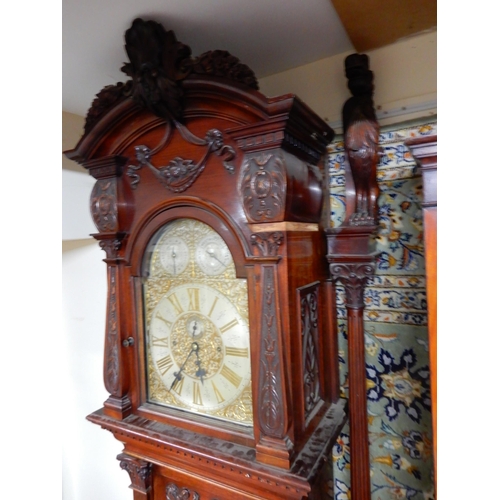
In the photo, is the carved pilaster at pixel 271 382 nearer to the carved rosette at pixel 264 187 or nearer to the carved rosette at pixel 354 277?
the carved rosette at pixel 264 187

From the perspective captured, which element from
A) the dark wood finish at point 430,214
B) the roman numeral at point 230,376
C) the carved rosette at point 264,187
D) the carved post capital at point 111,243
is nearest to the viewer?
the dark wood finish at point 430,214

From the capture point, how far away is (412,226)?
774 mm

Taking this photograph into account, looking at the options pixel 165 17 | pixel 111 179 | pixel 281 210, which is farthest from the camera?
pixel 111 179

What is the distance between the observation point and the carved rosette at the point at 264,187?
59cm

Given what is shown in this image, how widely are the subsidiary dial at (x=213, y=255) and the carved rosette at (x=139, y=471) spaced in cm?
52

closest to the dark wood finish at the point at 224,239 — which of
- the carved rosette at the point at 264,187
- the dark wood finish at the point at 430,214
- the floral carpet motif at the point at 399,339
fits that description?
the carved rosette at the point at 264,187

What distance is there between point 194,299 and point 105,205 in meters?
0.33

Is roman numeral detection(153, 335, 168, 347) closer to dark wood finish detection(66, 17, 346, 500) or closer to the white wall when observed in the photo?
dark wood finish detection(66, 17, 346, 500)

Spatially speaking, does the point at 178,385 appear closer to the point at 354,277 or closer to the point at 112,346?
the point at 112,346

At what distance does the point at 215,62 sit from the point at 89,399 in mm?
1372

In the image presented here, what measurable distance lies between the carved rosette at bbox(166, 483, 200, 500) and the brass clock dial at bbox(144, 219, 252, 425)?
0.66 ft

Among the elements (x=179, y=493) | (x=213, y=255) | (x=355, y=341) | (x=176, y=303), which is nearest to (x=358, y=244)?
(x=355, y=341)
